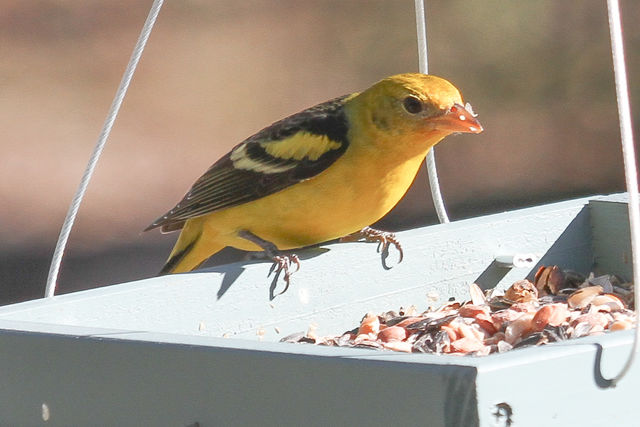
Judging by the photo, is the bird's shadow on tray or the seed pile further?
the bird's shadow on tray

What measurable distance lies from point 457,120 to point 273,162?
61 cm

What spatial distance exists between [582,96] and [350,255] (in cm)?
772

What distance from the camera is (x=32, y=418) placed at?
248cm

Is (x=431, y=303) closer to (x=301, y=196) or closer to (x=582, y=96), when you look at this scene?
(x=301, y=196)

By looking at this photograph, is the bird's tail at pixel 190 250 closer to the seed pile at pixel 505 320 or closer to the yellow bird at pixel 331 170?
the yellow bird at pixel 331 170

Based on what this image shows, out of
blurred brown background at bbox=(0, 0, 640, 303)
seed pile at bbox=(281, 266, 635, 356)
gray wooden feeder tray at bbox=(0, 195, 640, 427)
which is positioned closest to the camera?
gray wooden feeder tray at bbox=(0, 195, 640, 427)

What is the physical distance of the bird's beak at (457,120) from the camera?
3418 mm

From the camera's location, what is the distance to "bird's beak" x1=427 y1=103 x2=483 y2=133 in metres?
3.42

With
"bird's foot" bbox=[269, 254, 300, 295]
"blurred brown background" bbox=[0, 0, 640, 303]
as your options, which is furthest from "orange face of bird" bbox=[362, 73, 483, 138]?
"blurred brown background" bbox=[0, 0, 640, 303]

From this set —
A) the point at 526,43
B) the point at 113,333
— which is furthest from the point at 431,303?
the point at 526,43

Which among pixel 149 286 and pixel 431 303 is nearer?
pixel 149 286

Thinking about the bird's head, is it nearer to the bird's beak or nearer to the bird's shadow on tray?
the bird's beak

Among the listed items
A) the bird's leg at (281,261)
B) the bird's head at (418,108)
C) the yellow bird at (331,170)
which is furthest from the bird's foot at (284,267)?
the bird's head at (418,108)

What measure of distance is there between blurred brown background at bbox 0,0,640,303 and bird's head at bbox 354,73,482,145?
516 cm
